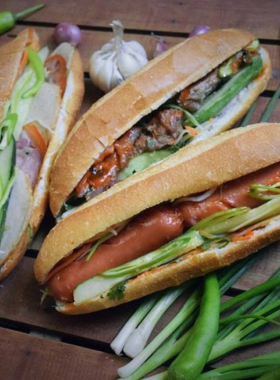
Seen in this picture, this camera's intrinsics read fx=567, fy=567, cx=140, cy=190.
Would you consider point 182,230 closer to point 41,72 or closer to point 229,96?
point 229,96

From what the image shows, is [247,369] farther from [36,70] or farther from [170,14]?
[170,14]

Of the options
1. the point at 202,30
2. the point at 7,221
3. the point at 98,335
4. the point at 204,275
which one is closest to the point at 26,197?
the point at 7,221

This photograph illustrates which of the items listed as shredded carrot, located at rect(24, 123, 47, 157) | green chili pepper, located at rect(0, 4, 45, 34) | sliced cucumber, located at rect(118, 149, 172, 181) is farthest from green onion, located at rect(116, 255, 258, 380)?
green chili pepper, located at rect(0, 4, 45, 34)

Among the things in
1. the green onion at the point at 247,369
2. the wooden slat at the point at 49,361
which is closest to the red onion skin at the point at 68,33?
the wooden slat at the point at 49,361

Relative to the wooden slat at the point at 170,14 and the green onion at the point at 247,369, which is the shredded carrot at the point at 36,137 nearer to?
the wooden slat at the point at 170,14

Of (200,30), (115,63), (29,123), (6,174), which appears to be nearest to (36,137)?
(29,123)

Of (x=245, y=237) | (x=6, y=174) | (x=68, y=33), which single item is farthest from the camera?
(x=68, y=33)

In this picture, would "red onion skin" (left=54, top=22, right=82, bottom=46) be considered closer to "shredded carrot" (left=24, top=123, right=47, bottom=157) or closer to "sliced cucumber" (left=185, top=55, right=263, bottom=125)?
"shredded carrot" (left=24, top=123, right=47, bottom=157)
